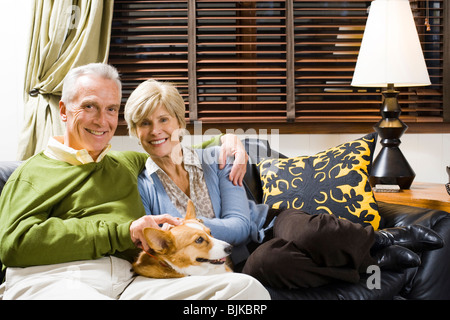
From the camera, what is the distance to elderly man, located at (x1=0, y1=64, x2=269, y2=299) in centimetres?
112

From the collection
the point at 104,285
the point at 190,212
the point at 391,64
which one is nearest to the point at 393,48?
the point at 391,64

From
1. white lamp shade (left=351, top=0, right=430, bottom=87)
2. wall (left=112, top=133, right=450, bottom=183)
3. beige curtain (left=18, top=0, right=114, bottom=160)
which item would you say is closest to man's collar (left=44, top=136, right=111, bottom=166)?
beige curtain (left=18, top=0, right=114, bottom=160)

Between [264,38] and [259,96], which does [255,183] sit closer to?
[259,96]

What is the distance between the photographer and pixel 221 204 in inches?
54.0

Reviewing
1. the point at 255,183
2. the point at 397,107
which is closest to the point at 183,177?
the point at 255,183

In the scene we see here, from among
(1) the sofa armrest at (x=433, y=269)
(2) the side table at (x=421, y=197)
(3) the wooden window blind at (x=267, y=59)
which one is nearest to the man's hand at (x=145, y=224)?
(1) the sofa armrest at (x=433, y=269)

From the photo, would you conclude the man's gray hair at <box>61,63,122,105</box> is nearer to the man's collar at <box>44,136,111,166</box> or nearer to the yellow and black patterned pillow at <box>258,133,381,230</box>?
the man's collar at <box>44,136,111,166</box>

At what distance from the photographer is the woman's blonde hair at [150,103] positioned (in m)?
1.27

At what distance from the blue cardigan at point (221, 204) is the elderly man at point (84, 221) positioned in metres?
0.04

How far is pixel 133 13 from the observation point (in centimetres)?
278

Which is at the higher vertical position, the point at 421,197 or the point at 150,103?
the point at 150,103

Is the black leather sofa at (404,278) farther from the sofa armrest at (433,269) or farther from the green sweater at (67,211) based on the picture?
the green sweater at (67,211)

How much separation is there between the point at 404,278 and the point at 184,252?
0.84 metres

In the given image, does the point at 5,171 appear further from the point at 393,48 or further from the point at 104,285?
the point at 393,48
